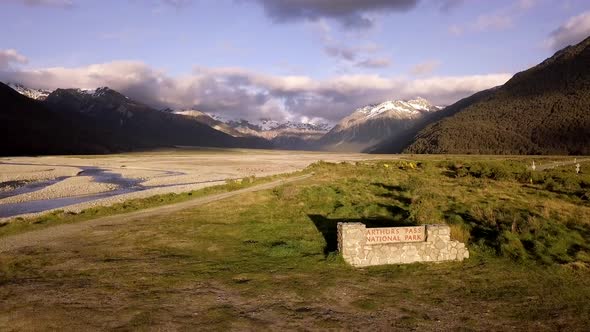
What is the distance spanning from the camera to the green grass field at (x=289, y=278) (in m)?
10.7

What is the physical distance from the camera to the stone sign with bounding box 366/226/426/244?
15.4 metres

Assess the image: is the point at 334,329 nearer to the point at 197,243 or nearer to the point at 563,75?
the point at 197,243

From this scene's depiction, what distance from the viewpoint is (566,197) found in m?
32.7

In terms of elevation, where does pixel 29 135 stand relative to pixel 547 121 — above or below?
below

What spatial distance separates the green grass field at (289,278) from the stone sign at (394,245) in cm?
50

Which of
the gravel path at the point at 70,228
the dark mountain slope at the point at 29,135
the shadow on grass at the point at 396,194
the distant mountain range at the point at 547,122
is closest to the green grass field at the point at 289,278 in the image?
the gravel path at the point at 70,228

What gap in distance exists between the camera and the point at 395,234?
15.6 meters

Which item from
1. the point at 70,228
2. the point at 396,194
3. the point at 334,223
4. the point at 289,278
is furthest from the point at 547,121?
the point at 289,278

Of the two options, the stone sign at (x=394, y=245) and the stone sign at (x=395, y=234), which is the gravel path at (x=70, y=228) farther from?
the stone sign at (x=395, y=234)

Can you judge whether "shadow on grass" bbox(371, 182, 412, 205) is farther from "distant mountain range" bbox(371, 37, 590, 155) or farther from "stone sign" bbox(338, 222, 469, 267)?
"distant mountain range" bbox(371, 37, 590, 155)

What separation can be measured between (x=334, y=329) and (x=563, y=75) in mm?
217410

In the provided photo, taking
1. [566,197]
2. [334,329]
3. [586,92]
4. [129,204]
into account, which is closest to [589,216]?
[566,197]

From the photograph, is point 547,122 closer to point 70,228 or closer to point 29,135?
point 70,228

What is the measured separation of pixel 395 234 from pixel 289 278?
4318 millimetres
